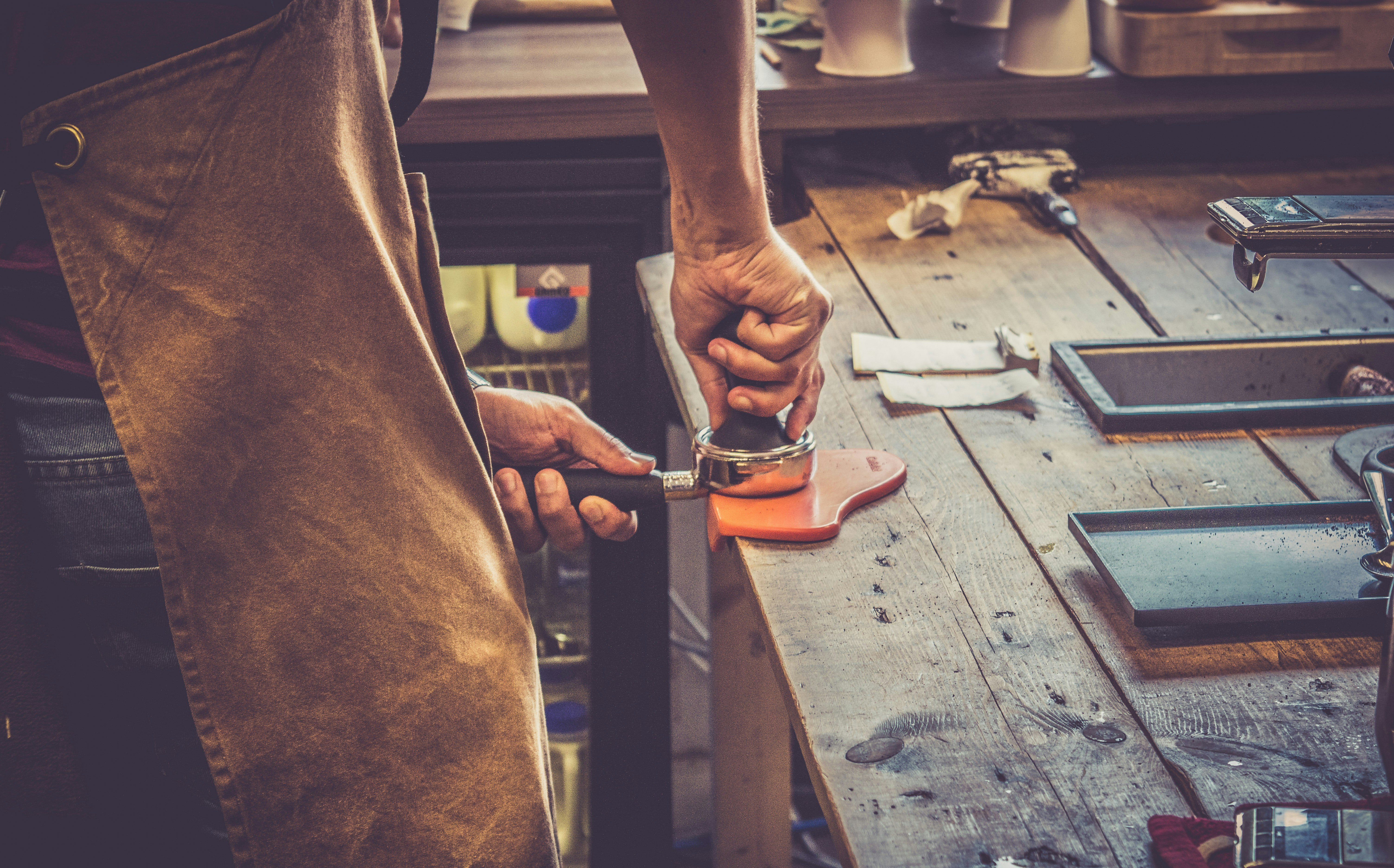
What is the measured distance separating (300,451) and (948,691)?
17.2 inches

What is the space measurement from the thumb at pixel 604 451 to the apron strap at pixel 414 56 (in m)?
0.32

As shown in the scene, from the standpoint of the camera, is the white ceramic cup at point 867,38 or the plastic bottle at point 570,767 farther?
the plastic bottle at point 570,767

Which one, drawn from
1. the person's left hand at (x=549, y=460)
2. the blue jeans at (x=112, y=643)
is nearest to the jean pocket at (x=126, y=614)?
the blue jeans at (x=112, y=643)

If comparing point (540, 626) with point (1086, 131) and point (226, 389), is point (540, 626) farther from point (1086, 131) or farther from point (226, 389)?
point (226, 389)

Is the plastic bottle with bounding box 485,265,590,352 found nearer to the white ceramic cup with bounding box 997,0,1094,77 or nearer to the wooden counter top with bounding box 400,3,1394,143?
the wooden counter top with bounding box 400,3,1394,143

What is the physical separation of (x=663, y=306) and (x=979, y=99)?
2.03ft

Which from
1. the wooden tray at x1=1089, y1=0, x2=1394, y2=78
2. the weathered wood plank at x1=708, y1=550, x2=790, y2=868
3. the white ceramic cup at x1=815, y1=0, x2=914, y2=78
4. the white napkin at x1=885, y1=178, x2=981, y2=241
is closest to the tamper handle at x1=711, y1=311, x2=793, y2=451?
the weathered wood plank at x1=708, y1=550, x2=790, y2=868

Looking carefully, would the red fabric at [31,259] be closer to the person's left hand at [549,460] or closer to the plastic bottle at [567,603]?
the person's left hand at [549,460]

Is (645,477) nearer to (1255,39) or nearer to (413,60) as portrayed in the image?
(413,60)

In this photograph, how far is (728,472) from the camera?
0.93 metres

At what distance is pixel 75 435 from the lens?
2.66 feet

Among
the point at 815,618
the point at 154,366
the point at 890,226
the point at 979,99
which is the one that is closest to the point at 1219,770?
the point at 815,618

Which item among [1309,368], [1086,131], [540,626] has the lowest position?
[540,626]

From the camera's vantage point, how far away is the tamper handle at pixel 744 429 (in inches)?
36.8
